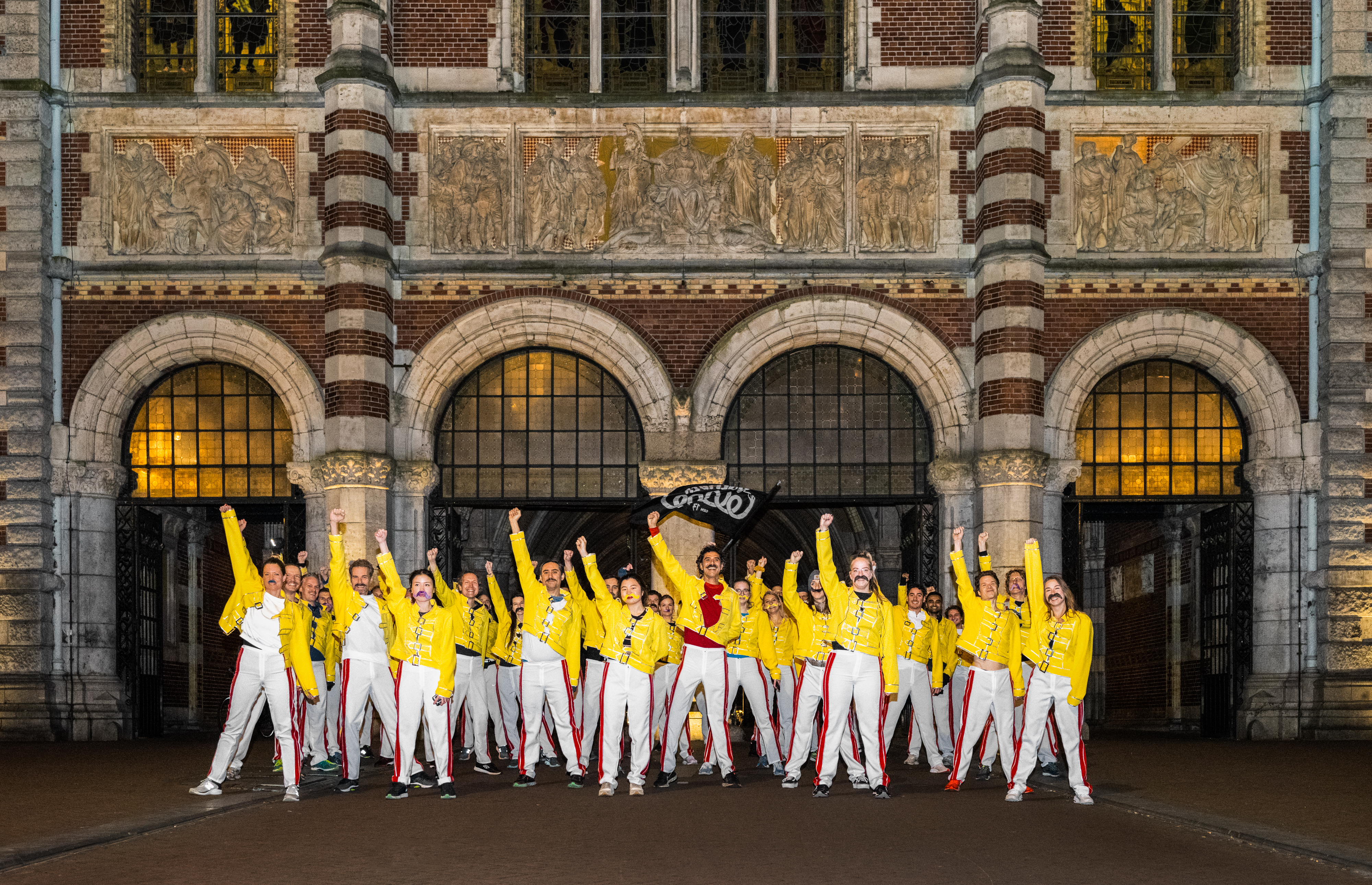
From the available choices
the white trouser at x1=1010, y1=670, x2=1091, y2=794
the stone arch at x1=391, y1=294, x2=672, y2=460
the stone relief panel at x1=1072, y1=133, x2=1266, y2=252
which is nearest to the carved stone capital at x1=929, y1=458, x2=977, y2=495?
the stone relief panel at x1=1072, y1=133, x2=1266, y2=252

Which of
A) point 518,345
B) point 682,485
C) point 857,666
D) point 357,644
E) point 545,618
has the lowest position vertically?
point 857,666

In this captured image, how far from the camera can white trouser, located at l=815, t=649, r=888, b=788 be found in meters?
12.9

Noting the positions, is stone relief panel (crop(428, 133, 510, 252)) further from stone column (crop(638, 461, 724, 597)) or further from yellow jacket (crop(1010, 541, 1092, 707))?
yellow jacket (crop(1010, 541, 1092, 707))

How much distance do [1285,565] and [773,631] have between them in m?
7.55

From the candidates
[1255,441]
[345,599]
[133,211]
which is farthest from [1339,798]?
[133,211]

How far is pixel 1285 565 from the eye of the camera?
20234 mm

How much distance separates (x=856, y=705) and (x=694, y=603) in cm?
172

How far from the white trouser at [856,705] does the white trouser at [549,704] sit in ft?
6.98

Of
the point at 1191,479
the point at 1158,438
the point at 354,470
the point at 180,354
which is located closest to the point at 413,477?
the point at 354,470

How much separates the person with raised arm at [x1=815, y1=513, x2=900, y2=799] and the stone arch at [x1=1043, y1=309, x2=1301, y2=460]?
315 inches

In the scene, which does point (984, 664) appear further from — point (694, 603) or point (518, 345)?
point (518, 345)

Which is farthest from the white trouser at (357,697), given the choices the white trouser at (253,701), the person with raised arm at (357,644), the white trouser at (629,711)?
the white trouser at (629,711)

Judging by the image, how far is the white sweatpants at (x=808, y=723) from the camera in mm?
13227

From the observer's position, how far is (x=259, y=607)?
12.9 meters
